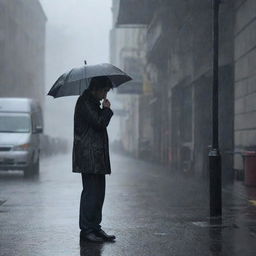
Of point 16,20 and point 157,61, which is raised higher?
point 16,20

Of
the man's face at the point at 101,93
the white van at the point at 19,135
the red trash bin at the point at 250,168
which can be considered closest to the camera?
the man's face at the point at 101,93

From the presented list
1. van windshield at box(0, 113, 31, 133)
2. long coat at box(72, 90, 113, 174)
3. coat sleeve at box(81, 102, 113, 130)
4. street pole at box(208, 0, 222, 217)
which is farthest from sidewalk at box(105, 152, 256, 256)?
van windshield at box(0, 113, 31, 133)

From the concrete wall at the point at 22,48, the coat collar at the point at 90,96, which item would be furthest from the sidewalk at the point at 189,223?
the concrete wall at the point at 22,48

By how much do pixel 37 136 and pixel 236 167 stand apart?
7.08 m

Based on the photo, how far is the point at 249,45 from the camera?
611 inches

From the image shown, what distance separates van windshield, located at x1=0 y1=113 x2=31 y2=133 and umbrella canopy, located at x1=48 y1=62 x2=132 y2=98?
11.8 metres

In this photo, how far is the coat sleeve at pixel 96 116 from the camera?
6.50 meters

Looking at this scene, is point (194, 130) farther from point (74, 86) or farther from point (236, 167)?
point (74, 86)

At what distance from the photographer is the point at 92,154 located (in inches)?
260

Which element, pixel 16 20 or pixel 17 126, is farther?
pixel 16 20

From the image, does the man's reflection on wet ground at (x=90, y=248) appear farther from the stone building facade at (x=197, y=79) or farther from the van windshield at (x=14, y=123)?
the van windshield at (x=14, y=123)

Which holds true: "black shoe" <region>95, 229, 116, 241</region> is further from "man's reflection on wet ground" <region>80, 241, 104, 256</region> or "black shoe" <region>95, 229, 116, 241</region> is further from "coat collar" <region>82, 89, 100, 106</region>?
"coat collar" <region>82, 89, 100, 106</region>

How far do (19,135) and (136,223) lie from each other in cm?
1106

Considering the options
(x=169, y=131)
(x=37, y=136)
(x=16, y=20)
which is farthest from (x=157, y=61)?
(x=16, y=20)
